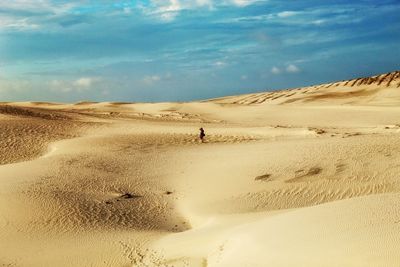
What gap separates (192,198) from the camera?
1550cm

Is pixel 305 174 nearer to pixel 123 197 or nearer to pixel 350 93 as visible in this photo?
pixel 123 197

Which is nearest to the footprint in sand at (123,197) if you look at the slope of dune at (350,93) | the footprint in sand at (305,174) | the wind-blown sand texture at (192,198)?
the wind-blown sand texture at (192,198)

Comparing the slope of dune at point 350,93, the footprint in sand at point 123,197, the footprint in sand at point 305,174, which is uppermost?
the slope of dune at point 350,93

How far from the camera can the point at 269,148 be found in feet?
63.9

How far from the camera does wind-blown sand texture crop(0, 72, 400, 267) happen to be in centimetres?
877

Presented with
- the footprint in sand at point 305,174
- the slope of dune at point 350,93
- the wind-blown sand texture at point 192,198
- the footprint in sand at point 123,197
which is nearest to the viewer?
the wind-blown sand texture at point 192,198

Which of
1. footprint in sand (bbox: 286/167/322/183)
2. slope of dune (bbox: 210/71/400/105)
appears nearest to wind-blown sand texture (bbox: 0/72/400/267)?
footprint in sand (bbox: 286/167/322/183)

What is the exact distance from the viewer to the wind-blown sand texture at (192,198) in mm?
8773

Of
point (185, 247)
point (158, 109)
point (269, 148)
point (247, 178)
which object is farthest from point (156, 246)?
point (158, 109)

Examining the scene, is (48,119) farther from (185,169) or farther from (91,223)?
(91,223)

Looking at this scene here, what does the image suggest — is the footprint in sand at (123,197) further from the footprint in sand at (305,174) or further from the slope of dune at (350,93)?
the slope of dune at (350,93)

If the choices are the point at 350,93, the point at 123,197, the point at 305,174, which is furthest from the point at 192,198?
the point at 350,93

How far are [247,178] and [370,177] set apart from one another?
3.48 m

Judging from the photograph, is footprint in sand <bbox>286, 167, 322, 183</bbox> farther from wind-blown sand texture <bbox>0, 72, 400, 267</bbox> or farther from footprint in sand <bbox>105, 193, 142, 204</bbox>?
footprint in sand <bbox>105, 193, 142, 204</bbox>
